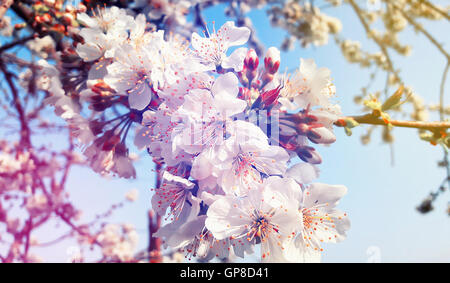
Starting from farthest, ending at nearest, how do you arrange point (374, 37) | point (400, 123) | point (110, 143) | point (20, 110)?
point (20, 110)
point (374, 37)
point (110, 143)
point (400, 123)

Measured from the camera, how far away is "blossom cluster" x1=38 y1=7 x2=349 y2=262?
75 centimetres

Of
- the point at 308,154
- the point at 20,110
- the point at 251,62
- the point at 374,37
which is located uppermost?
the point at 374,37

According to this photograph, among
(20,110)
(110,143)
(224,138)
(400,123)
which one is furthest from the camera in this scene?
(20,110)

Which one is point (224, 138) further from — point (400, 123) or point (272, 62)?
point (400, 123)

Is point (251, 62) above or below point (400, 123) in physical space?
above

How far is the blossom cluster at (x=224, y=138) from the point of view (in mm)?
749

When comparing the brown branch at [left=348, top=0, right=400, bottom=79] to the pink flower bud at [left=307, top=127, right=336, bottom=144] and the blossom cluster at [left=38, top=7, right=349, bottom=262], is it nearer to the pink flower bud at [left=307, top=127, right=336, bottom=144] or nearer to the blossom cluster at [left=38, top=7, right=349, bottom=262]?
the blossom cluster at [left=38, top=7, right=349, bottom=262]

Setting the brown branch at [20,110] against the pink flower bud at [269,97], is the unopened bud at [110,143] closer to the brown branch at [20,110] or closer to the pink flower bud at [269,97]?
the pink flower bud at [269,97]

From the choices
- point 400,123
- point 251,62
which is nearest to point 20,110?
point 251,62

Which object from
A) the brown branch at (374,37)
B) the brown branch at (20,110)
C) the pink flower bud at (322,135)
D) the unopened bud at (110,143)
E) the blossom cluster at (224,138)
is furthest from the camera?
the brown branch at (374,37)

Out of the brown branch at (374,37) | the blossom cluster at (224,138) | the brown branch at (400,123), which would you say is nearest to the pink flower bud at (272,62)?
the blossom cluster at (224,138)

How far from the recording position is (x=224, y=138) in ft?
2.52
